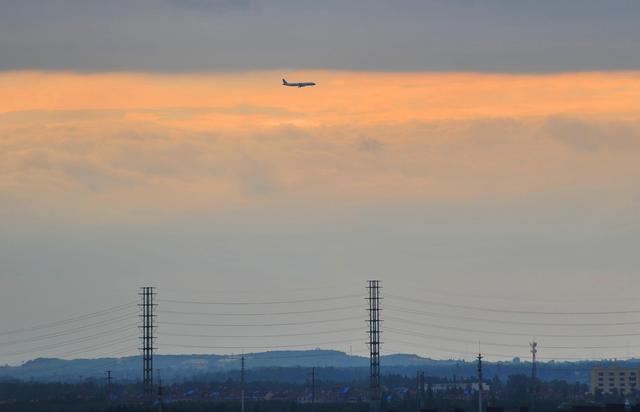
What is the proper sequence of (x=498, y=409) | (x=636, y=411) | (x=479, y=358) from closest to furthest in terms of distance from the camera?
(x=636, y=411)
(x=498, y=409)
(x=479, y=358)

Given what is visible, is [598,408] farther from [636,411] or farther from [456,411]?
[456,411]

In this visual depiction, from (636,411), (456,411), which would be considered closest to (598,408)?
(636,411)

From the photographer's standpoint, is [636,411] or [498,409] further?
[498,409]

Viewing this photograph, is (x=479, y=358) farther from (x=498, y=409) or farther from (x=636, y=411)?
(x=636, y=411)

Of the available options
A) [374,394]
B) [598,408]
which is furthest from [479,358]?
[598,408]

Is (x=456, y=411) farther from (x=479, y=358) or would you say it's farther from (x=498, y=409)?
(x=479, y=358)

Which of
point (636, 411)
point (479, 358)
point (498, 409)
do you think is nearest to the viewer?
point (636, 411)

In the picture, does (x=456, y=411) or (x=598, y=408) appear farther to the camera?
(x=456, y=411)

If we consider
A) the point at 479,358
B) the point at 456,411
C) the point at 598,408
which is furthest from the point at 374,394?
the point at 598,408
